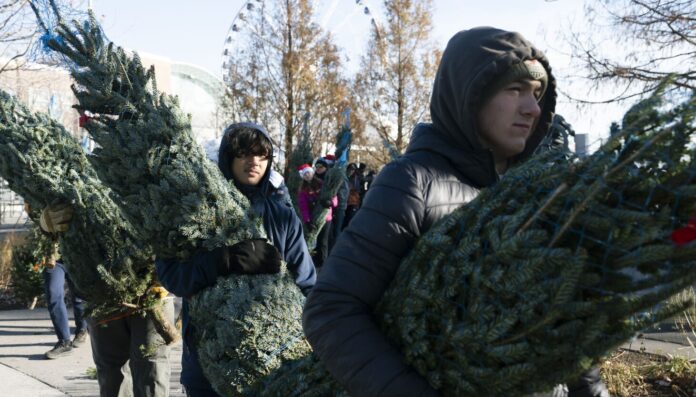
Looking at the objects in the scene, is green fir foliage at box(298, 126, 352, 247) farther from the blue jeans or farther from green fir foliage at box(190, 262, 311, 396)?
green fir foliage at box(190, 262, 311, 396)

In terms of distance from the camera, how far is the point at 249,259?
2584mm

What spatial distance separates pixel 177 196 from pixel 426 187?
135 centimetres

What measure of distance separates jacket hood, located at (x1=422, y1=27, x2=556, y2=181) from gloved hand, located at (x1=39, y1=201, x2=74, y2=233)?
2533 millimetres

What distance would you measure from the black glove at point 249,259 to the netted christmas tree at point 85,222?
113 cm

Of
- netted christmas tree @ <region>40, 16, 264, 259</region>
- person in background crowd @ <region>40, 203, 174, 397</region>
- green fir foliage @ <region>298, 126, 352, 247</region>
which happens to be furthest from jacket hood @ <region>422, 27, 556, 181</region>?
green fir foliage @ <region>298, 126, 352, 247</region>

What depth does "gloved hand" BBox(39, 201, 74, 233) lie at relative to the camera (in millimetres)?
3691

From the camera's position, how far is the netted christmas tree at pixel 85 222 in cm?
364

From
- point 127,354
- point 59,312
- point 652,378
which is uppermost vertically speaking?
point 127,354

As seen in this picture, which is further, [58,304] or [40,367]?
[58,304]

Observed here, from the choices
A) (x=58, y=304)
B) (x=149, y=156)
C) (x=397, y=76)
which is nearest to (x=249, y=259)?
(x=149, y=156)

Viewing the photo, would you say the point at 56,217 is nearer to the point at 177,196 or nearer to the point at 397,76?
the point at 177,196

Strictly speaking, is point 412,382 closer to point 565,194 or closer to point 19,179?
point 565,194

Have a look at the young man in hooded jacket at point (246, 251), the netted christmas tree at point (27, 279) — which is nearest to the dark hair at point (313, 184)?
the netted christmas tree at point (27, 279)

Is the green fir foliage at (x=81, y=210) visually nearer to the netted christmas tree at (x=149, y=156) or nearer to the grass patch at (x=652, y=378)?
the netted christmas tree at (x=149, y=156)
